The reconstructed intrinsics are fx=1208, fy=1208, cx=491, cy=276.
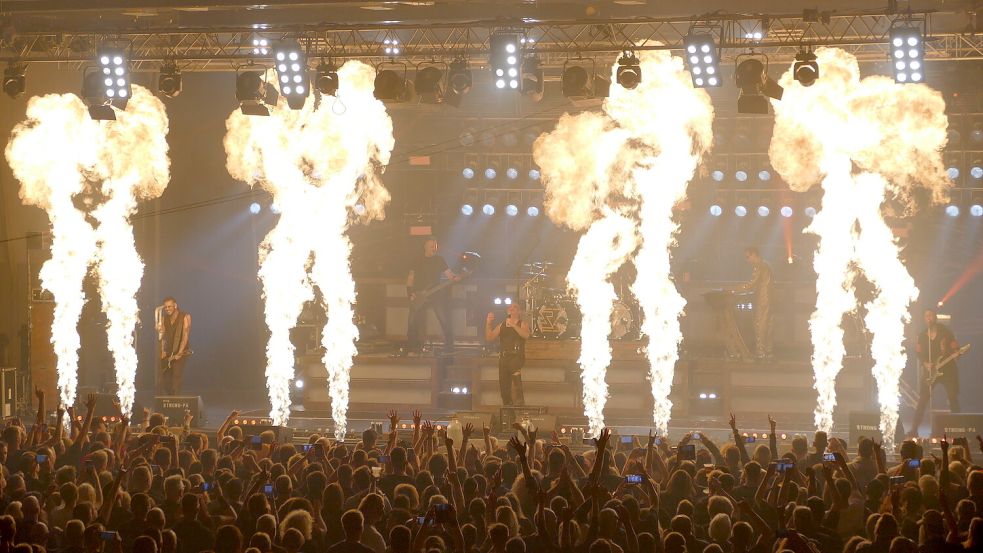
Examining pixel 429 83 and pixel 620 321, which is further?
pixel 620 321

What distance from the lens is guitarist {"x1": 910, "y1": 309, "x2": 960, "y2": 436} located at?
16.8m

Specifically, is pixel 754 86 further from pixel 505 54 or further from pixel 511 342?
pixel 511 342

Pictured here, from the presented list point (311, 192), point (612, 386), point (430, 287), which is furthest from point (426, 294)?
point (612, 386)

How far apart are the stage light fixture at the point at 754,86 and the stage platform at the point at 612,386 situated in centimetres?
470

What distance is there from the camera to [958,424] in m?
14.9

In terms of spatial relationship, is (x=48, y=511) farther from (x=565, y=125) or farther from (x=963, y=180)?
(x=963, y=180)

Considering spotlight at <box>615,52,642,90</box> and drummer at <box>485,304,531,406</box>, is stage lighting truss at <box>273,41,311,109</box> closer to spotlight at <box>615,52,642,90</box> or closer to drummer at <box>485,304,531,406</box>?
spotlight at <box>615,52,642,90</box>

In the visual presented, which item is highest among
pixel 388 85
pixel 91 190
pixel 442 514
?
pixel 388 85

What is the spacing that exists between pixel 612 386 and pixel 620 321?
110cm

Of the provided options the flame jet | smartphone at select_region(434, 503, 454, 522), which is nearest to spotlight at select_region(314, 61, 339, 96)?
the flame jet

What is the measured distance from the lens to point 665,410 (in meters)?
18.7

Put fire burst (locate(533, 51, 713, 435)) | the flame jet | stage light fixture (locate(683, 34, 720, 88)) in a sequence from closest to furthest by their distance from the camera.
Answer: stage light fixture (locate(683, 34, 720, 88))
fire burst (locate(533, 51, 713, 435))
the flame jet

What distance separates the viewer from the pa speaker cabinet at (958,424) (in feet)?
48.9

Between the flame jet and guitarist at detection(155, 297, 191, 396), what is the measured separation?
168cm
